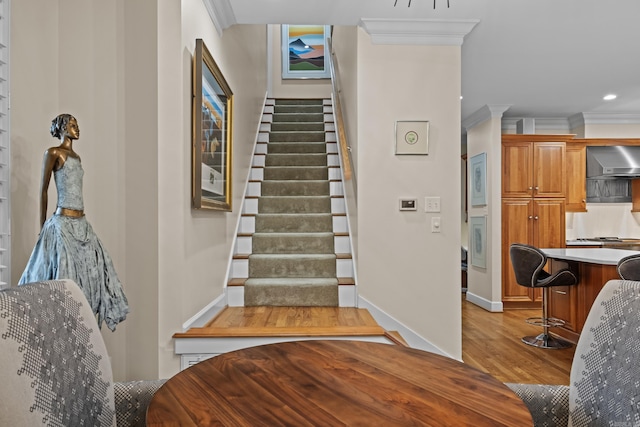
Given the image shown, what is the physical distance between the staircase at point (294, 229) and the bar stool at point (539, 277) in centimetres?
176

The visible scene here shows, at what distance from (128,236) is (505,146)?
4913mm

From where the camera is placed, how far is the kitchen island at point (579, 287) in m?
3.47

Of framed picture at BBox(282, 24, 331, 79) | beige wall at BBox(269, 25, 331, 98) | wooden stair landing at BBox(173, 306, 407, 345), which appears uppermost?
framed picture at BBox(282, 24, 331, 79)

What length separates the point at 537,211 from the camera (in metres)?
5.45

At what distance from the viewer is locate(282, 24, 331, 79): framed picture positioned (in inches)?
279

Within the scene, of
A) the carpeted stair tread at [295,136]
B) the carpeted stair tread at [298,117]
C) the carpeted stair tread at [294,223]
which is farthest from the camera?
the carpeted stair tread at [298,117]

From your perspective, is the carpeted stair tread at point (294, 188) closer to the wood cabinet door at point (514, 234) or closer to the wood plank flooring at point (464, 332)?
the wood plank flooring at point (464, 332)

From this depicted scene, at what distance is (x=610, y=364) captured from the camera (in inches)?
38.0

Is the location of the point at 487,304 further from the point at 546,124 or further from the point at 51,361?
the point at 51,361

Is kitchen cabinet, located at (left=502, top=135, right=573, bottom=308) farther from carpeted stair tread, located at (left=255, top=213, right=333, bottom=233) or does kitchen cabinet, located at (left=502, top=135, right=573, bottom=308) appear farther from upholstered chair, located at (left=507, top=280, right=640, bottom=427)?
upholstered chair, located at (left=507, top=280, right=640, bottom=427)

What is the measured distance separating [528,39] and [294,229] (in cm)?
255

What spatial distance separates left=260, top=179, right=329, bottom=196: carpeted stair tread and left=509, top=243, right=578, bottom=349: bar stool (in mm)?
2024

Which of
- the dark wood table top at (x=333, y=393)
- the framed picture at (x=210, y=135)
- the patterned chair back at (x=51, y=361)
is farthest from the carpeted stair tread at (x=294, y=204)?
the patterned chair back at (x=51, y=361)

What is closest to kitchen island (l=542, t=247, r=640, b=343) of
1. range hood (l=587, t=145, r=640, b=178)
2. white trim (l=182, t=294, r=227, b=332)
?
range hood (l=587, t=145, r=640, b=178)
